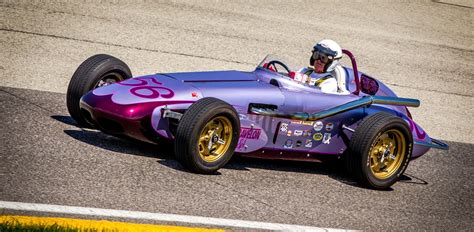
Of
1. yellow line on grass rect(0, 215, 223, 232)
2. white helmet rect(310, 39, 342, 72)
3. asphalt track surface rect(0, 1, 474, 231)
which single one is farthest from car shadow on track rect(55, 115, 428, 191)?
yellow line on grass rect(0, 215, 223, 232)

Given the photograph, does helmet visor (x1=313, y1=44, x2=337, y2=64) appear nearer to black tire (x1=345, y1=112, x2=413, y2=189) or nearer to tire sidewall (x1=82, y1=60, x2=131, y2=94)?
black tire (x1=345, y1=112, x2=413, y2=189)

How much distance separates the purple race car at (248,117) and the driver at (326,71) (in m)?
0.14

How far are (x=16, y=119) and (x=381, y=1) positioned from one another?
34.4 feet

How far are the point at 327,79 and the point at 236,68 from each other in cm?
366

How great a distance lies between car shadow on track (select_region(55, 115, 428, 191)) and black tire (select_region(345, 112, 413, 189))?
6.3 inches

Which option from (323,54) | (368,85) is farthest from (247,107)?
(368,85)

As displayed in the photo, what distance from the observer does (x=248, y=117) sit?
8.36 m

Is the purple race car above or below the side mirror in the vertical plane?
below

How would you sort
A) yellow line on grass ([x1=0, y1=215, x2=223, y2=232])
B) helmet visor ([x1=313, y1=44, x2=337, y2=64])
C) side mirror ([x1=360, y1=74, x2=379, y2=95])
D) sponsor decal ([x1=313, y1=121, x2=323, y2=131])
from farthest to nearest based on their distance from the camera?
side mirror ([x1=360, y1=74, x2=379, y2=95]) → helmet visor ([x1=313, y1=44, x2=337, y2=64]) → sponsor decal ([x1=313, y1=121, x2=323, y2=131]) → yellow line on grass ([x1=0, y1=215, x2=223, y2=232])

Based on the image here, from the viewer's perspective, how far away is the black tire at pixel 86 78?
860 cm

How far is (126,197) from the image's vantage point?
6.97 m

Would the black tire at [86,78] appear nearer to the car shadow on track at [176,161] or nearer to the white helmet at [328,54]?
the car shadow on track at [176,161]

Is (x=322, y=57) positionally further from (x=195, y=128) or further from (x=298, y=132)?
(x=195, y=128)

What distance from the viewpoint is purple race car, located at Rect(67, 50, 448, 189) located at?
26.1ft
